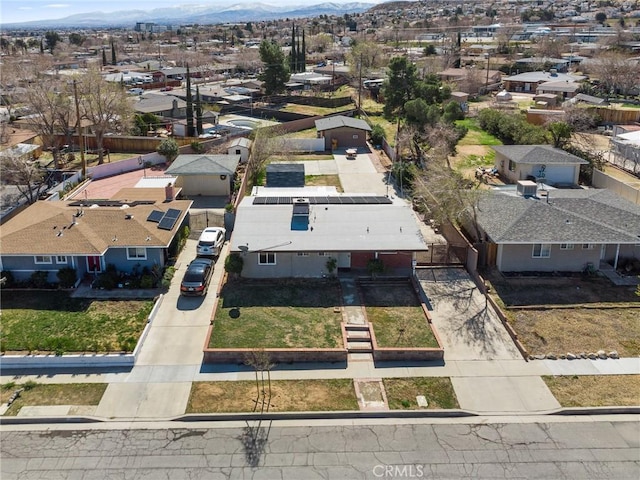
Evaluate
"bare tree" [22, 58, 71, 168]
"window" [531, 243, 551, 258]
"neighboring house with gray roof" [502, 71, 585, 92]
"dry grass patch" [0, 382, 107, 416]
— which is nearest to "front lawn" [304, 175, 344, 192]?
"window" [531, 243, 551, 258]

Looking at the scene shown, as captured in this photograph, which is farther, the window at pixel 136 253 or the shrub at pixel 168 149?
the shrub at pixel 168 149

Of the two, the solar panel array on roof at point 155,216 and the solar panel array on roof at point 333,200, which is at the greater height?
the solar panel array on roof at point 333,200

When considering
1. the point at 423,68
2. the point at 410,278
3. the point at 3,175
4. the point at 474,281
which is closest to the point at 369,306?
the point at 410,278

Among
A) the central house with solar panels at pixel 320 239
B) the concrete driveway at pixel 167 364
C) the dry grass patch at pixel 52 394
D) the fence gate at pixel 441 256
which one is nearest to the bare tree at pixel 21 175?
the central house with solar panels at pixel 320 239

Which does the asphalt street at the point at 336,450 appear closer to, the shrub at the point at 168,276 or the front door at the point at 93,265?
the shrub at the point at 168,276

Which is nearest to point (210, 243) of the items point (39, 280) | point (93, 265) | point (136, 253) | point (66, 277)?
point (136, 253)

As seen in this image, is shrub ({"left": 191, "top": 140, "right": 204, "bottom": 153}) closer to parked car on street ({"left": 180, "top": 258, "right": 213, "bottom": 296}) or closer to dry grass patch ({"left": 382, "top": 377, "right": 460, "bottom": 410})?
parked car on street ({"left": 180, "top": 258, "right": 213, "bottom": 296})
